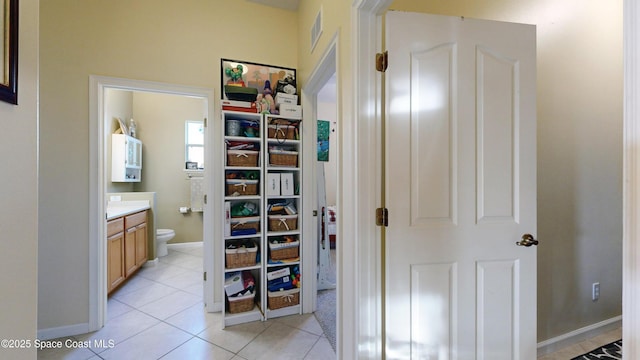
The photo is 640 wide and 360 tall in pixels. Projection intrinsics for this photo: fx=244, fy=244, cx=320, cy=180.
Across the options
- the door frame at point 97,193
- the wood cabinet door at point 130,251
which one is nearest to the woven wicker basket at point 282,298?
the door frame at point 97,193

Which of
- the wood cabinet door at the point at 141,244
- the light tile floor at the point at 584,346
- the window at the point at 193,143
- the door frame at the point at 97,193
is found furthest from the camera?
the window at the point at 193,143

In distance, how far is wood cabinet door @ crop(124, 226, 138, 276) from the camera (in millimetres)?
2811

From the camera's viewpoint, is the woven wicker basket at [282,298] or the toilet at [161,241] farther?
the toilet at [161,241]

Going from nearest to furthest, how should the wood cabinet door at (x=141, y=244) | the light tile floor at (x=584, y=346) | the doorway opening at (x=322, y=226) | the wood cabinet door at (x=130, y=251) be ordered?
the doorway opening at (x=322, y=226) < the light tile floor at (x=584, y=346) < the wood cabinet door at (x=130, y=251) < the wood cabinet door at (x=141, y=244)

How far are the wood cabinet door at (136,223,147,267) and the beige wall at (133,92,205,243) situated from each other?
112 centimetres

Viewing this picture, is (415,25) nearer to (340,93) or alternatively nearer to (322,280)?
(340,93)

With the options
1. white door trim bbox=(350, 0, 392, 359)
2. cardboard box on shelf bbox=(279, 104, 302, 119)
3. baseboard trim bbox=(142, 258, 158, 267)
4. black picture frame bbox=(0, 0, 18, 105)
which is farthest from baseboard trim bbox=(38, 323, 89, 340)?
cardboard box on shelf bbox=(279, 104, 302, 119)

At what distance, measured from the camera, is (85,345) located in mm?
1850

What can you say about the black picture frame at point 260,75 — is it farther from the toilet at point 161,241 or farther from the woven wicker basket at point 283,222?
the toilet at point 161,241

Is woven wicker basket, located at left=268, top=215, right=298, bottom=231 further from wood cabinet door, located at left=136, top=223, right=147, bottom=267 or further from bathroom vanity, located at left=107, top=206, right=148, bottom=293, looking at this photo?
wood cabinet door, located at left=136, top=223, right=147, bottom=267

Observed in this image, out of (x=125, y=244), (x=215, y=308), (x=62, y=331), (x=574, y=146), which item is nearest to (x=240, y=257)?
(x=215, y=308)

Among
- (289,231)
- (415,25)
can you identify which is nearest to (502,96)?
(415,25)

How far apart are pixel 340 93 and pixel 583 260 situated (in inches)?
84.1

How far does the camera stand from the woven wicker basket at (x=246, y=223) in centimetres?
217
